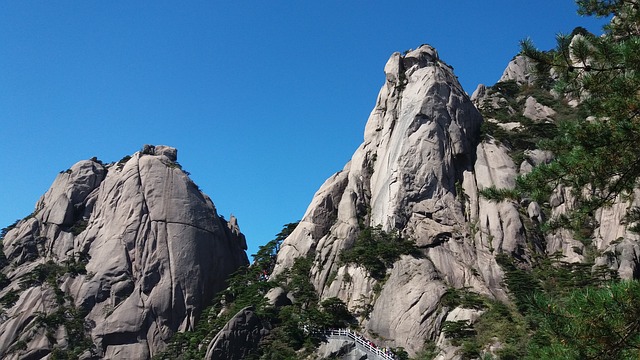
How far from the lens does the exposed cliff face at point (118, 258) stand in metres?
52.5

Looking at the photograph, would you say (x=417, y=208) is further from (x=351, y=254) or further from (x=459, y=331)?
(x=459, y=331)

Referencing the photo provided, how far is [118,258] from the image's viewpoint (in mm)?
57438

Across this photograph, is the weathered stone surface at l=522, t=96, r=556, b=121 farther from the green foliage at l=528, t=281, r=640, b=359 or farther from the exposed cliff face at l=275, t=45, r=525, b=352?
the green foliage at l=528, t=281, r=640, b=359

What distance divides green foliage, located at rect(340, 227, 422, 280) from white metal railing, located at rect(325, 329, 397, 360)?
6146mm

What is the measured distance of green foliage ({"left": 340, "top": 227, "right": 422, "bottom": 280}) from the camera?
4662 centimetres

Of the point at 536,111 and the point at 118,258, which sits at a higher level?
the point at 536,111

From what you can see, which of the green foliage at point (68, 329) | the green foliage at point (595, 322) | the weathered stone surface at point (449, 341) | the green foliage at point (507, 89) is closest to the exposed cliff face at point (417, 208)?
the weathered stone surface at point (449, 341)

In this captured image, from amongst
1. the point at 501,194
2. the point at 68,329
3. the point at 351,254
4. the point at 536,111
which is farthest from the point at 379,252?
the point at 501,194

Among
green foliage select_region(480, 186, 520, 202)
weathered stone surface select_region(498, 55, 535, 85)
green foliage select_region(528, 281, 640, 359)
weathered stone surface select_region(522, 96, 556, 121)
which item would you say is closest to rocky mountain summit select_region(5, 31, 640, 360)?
weathered stone surface select_region(522, 96, 556, 121)

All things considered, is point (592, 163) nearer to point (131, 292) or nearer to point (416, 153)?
point (416, 153)

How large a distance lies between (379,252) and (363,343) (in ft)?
29.8

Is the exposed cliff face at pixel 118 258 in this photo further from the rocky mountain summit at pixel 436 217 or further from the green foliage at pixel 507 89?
the green foliage at pixel 507 89

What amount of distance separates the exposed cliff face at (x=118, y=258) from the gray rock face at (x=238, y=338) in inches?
483

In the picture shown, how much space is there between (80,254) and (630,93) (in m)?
58.8
